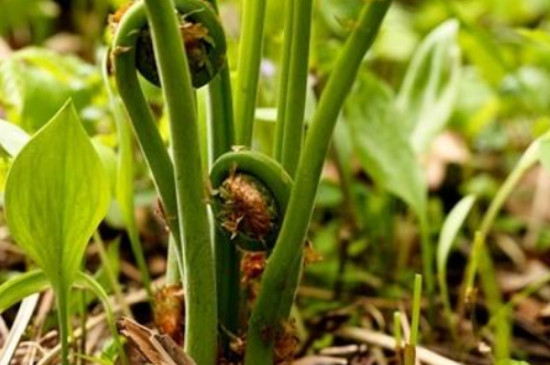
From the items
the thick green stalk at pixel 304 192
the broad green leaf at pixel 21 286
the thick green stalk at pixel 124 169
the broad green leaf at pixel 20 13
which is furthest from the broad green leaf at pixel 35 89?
the broad green leaf at pixel 20 13

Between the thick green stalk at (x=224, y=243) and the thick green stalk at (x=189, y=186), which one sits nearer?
the thick green stalk at (x=189, y=186)

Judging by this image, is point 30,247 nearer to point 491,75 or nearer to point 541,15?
point 491,75

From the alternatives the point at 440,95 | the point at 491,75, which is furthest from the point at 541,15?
the point at 440,95

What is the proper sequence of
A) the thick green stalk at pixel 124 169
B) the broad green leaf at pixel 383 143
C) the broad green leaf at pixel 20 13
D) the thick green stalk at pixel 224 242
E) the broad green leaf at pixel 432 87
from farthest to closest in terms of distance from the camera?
the broad green leaf at pixel 20 13 < the broad green leaf at pixel 432 87 < the broad green leaf at pixel 383 143 < the thick green stalk at pixel 124 169 < the thick green stalk at pixel 224 242

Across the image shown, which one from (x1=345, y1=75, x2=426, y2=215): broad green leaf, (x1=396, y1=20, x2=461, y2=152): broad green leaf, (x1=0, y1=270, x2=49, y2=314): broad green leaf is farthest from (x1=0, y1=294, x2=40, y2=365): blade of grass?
(x1=396, y1=20, x2=461, y2=152): broad green leaf

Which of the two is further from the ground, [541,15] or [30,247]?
[30,247]

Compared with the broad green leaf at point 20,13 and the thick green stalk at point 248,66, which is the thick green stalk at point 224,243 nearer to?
the thick green stalk at point 248,66

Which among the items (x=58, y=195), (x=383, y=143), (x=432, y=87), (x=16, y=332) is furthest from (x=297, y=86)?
(x=432, y=87)
